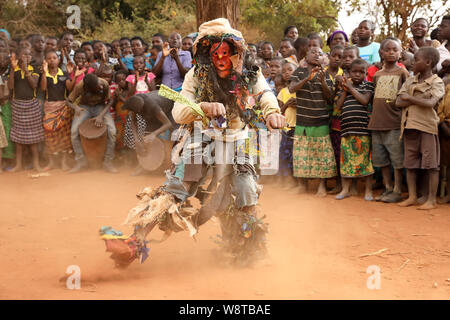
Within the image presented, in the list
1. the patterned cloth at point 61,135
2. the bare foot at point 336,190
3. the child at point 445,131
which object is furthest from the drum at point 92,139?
the child at point 445,131

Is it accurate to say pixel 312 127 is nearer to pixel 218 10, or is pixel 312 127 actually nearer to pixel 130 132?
pixel 218 10

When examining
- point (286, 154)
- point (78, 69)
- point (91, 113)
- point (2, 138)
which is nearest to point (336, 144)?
point (286, 154)

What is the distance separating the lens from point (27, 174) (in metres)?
8.87

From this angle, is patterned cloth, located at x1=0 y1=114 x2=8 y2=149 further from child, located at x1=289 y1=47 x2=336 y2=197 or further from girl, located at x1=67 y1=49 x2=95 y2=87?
child, located at x1=289 y1=47 x2=336 y2=197

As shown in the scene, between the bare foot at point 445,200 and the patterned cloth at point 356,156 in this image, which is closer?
the bare foot at point 445,200

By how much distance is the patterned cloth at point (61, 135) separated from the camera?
361 inches

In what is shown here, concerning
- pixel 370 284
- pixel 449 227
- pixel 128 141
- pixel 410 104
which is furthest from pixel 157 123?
pixel 370 284

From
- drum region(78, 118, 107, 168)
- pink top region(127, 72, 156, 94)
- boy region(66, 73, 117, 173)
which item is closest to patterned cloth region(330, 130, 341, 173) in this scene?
pink top region(127, 72, 156, 94)

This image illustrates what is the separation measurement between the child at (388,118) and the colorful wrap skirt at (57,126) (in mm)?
5131

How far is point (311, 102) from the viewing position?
6938 millimetres

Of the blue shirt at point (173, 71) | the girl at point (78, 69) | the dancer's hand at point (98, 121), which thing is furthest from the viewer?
the girl at point (78, 69)

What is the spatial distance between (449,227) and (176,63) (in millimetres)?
4709

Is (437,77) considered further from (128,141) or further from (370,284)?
(128,141)

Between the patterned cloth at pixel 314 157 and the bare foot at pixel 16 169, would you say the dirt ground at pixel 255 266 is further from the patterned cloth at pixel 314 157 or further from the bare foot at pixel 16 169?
the bare foot at pixel 16 169
